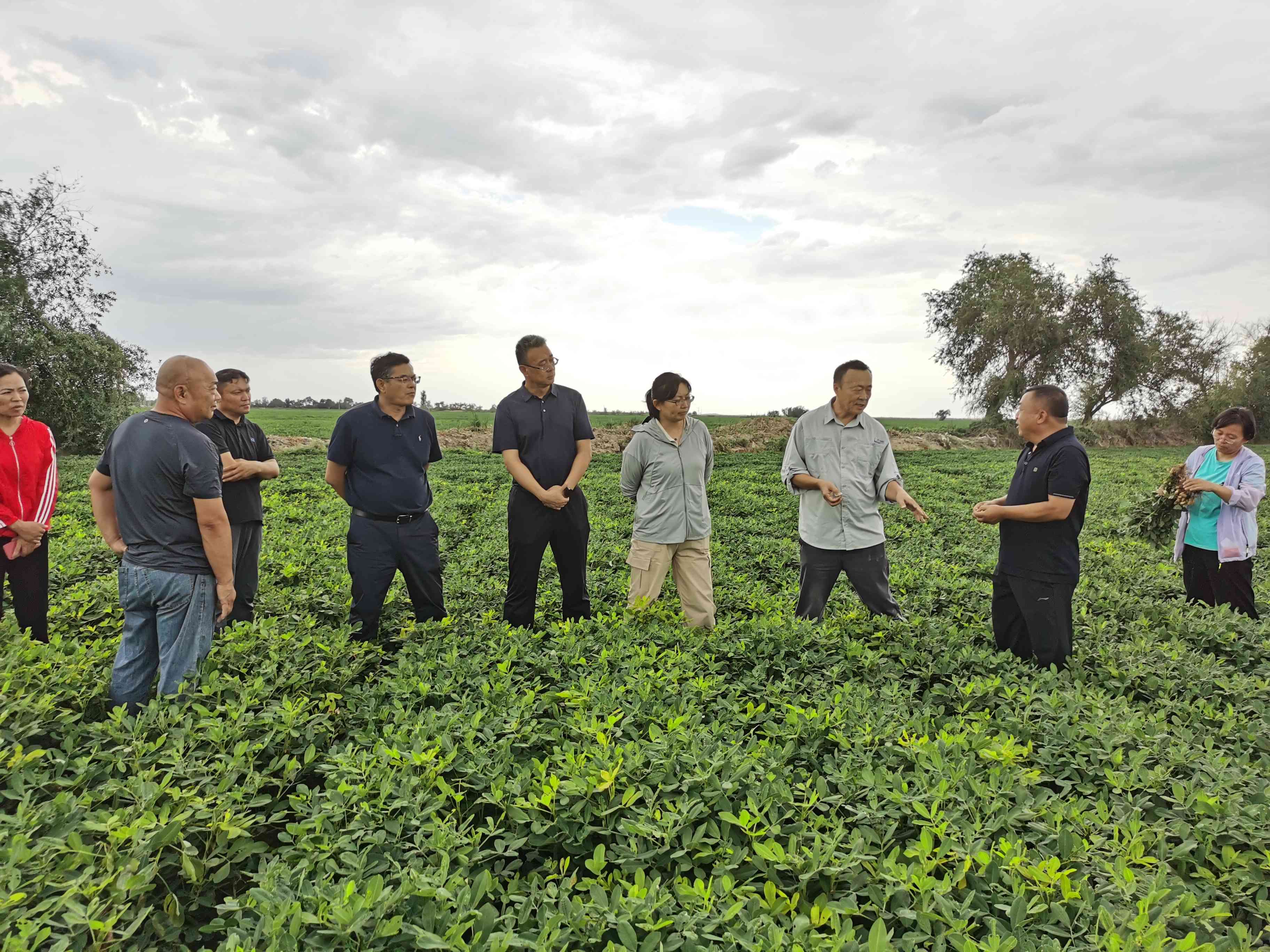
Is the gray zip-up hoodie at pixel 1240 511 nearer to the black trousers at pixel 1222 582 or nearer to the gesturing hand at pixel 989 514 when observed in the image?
the black trousers at pixel 1222 582

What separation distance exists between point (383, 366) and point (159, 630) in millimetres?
2187

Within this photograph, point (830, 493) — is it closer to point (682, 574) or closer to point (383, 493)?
point (682, 574)

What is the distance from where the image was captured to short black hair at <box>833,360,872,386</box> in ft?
16.9

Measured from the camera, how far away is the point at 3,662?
144 inches

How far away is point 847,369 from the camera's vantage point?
17.1 ft

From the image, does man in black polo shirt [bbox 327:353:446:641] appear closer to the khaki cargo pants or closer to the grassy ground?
the khaki cargo pants

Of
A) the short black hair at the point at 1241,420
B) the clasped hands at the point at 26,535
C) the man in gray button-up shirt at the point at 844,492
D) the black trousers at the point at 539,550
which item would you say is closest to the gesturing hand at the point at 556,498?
the black trousers at the point at 539,550

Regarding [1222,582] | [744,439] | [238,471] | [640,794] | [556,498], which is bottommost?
[640,794]

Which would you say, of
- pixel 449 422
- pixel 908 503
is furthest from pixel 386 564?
pixel 449 422

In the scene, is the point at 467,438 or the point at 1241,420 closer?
the point at 1241,420

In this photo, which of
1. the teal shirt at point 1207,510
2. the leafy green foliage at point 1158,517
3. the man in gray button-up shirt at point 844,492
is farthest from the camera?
the leafy green foliage at point 1158,517

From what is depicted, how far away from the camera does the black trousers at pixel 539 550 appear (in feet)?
17.2

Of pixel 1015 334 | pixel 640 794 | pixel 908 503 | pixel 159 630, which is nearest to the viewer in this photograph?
pixel 640 794

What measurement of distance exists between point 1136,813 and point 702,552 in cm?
323
